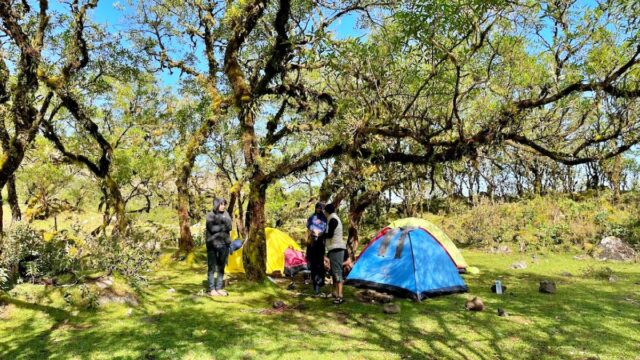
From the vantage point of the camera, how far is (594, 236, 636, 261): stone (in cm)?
1547

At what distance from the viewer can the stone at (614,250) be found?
50.8 feet

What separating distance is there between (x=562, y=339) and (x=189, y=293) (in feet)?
23.9

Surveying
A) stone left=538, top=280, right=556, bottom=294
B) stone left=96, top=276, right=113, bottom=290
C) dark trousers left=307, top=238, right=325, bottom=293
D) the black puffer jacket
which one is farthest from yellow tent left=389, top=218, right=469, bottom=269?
stone left=96, top=276, right=113, bottom=290

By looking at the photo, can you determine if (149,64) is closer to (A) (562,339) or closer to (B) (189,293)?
(B) (189,293)

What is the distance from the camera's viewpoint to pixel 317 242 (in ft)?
30.8

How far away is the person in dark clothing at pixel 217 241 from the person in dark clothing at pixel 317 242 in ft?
6.05

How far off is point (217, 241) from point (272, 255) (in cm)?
359

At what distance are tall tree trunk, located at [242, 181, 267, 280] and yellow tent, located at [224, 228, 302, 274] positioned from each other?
6.97ft

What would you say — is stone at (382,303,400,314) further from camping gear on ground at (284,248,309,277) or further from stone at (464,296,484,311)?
camping gear on ground at (284,248,309,277)

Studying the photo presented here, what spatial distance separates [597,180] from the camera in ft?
127

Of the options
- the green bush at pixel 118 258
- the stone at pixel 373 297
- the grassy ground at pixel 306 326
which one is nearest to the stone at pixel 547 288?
the grassy ground at pixel 306 326

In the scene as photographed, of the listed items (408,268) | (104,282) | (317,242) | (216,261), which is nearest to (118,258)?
(104,282)

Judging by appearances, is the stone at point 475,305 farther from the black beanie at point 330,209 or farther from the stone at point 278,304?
the stone at point 278,304

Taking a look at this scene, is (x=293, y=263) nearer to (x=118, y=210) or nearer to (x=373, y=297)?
(x=373, y=297)
